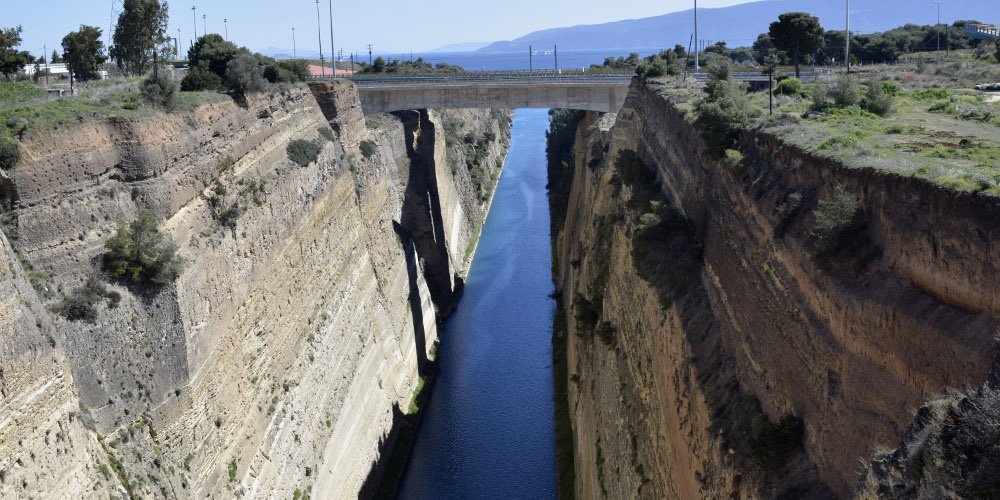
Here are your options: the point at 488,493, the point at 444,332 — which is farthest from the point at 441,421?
the point at 444,332

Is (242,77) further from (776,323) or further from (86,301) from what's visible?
(776,323)

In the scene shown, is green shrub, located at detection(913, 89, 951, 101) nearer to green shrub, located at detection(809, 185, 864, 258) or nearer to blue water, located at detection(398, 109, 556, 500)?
green shrub, located at detection(809, 185, 864, 258)

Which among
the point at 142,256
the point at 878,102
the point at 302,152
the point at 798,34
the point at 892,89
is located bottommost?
the point at 142,256

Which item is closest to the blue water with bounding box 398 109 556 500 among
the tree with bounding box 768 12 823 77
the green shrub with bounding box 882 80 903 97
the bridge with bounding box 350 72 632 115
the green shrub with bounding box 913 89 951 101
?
the bridge with bounding box 350 72 632 115

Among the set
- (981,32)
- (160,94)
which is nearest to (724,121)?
(160,94)

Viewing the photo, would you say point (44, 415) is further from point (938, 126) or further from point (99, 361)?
point (938, 126)

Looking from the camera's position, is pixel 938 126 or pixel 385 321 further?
pixel 385 321
